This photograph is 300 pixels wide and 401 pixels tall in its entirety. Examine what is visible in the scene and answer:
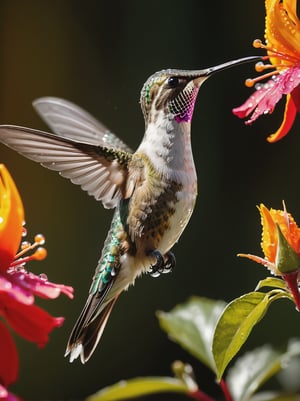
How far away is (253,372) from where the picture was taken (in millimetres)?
1733

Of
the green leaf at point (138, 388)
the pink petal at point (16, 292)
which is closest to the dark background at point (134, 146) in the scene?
the green leaf at point (138, 388)

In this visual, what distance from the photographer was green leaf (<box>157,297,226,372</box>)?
171cm

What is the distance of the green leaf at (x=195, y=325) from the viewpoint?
1705mm

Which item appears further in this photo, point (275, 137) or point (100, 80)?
point (100, 80)

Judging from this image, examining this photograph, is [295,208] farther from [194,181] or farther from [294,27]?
[294,27]

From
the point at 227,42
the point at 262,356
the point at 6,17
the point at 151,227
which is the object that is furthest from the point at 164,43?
the point at 151,227

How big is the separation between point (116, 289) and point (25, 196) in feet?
8.89

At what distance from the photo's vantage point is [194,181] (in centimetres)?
137

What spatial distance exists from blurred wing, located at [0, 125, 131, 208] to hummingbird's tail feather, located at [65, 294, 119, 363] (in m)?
0.19

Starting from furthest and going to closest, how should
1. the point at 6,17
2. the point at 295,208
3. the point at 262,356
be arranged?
the point at 6,17
the point at 295,208
the point at 262,356

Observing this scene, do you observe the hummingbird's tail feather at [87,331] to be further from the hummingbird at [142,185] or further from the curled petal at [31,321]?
the curled petal at [31,321]

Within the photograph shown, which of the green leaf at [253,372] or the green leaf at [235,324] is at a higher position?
the green leaf at [235,324]

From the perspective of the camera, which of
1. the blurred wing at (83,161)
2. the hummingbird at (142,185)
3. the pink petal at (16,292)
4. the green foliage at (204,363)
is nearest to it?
the pink petal at (16,292)

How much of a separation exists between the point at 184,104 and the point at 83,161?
0.62ft
